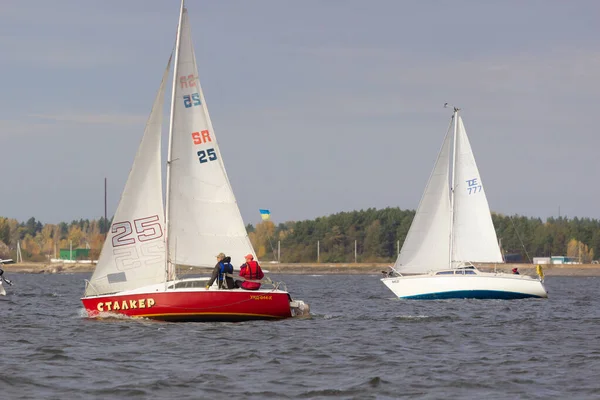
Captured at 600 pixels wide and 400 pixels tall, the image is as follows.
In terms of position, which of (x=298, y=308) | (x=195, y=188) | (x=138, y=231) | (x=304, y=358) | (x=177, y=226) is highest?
(x=195, y=188)

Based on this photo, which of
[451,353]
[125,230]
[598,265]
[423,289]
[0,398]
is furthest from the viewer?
[598,265]

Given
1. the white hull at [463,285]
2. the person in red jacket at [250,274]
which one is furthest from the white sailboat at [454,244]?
the person in red jacket at [250,274]

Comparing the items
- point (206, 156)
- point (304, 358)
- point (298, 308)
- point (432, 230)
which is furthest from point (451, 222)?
point (304, 358)

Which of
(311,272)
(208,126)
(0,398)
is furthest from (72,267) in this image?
(0,398)

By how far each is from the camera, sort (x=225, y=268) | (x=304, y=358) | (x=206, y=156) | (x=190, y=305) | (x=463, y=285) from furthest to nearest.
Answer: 1. (x=463, y=285)
2. (x=206, y=156)
3. (x=225, y=268)
4. (x=190, y=305)
5. (x=304, y=358)

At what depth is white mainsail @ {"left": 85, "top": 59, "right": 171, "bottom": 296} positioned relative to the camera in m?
31.1

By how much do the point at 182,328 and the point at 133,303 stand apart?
81.2 inches

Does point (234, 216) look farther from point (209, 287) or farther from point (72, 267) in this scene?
point (72, 267)

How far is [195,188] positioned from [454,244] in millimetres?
21977

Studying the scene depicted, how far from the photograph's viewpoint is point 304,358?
23922 millimetres

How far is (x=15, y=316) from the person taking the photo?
36.9 meters

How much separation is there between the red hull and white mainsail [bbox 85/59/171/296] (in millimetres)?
637

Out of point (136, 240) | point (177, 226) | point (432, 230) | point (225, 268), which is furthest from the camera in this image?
point (432, 230)

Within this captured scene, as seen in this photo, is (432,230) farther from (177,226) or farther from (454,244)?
(177,226)
